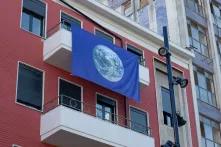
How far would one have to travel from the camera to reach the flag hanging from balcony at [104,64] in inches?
1005

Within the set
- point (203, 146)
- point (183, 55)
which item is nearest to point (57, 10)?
point (183, 55)

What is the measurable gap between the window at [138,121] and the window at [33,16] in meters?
6.85

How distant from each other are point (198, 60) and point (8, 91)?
59.5 feet

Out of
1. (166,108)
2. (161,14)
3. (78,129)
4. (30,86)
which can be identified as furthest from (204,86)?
(30,86)

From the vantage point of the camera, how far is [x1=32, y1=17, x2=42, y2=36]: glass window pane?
86.1 ft

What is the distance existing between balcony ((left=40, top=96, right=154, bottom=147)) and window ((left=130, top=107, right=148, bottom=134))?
1943 millimetres

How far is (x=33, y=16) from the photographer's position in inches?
1048

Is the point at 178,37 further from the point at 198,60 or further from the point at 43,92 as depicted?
the point at 43,92

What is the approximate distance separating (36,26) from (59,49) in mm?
2110

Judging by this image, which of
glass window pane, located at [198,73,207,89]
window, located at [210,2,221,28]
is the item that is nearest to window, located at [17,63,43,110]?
glass window pane, located at [198,73,207,89]

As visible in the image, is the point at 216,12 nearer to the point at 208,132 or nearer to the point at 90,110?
the point at 208,132

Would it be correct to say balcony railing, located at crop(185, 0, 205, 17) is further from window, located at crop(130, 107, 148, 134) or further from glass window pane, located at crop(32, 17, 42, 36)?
glass window pane, located at crop(32, 17, 42, 36)

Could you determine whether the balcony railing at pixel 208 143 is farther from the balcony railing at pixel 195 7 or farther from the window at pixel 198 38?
the balcony railing at pixel 195 7

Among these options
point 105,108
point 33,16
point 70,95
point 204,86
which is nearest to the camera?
point 70,95
